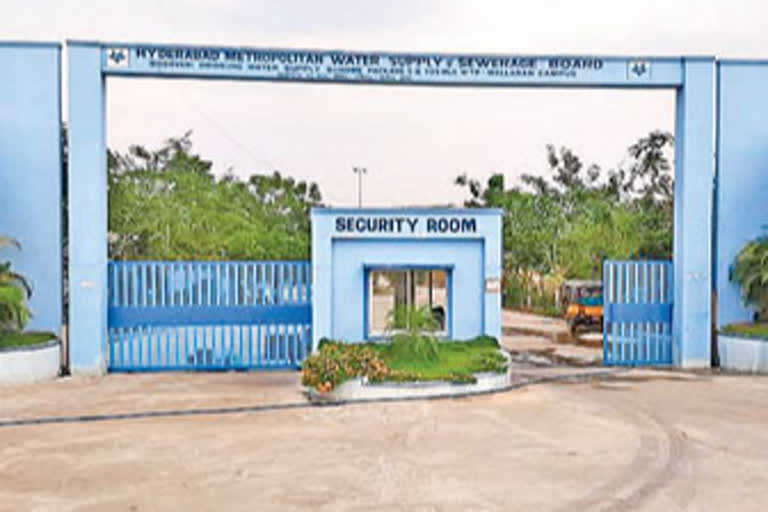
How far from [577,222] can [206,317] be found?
25.0 m

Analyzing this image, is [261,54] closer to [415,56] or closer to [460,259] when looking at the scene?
[415,56]

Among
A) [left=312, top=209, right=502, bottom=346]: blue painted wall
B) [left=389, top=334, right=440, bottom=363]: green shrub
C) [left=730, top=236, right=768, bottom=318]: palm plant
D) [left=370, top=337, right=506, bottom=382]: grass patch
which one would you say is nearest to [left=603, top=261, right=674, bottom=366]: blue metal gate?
[left=730, top=236, right=768, bottom=318]: palm plant

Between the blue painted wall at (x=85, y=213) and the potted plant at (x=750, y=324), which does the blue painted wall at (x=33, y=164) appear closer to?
the blue painted wall at (x=85, y=213)

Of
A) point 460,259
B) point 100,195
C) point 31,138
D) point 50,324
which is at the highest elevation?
point 31,138

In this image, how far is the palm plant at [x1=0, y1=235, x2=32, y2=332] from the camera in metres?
13.9

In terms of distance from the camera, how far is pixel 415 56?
15.7 metres

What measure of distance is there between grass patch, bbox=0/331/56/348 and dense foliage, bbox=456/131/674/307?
2024 centimetres

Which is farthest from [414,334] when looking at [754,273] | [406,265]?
[754,273]

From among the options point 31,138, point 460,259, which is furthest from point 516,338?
point 31,138

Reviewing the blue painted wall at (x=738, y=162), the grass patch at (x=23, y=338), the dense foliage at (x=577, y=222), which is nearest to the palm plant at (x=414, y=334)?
the grass patch at (x=23, y=338)

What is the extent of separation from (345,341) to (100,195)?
6.08 meters

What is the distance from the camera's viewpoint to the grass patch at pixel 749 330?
15.6 m

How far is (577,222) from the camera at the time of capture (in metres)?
36.4

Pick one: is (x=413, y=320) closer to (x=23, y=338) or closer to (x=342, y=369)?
(x=342, y=369)
